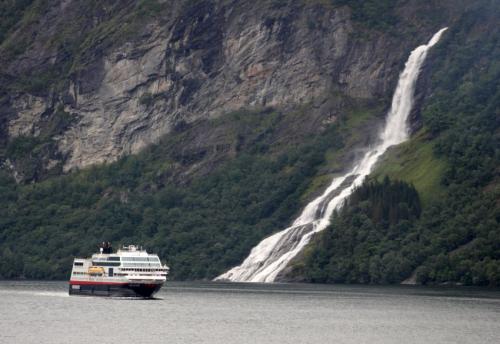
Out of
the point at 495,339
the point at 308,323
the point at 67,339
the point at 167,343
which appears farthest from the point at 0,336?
the point at 495,339

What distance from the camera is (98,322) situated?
15125 cm

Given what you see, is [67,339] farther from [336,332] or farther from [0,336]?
[336,332]

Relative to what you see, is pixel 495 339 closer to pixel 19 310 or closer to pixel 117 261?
pixel 19 310

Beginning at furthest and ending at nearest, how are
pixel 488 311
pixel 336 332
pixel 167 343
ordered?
pixel 488 311, pixel 336 332, pixel 167 343

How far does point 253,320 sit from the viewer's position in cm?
15775

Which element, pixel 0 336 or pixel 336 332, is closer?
pixel 0 336

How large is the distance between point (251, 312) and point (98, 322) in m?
25.3

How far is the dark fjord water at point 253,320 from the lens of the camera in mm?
136000

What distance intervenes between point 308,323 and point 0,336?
122 ft

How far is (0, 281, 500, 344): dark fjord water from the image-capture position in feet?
446

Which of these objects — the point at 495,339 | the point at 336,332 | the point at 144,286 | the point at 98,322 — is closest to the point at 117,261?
the point at 144,286

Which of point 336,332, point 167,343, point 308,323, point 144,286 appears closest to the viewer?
point 167,343

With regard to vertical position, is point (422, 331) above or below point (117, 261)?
below

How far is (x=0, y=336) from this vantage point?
133 metres
